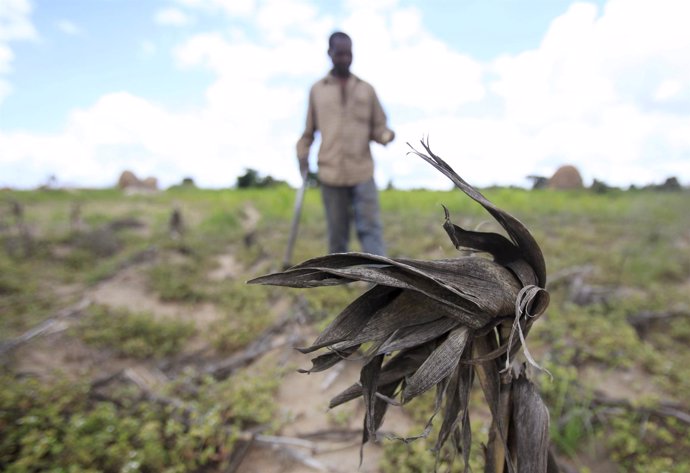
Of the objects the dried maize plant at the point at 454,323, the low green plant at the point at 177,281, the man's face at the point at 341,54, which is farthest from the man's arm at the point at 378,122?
the dried maize plant at the point at 454,323

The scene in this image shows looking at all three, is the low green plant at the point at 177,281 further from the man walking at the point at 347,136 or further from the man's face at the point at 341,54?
the man's face at the point at 341,54

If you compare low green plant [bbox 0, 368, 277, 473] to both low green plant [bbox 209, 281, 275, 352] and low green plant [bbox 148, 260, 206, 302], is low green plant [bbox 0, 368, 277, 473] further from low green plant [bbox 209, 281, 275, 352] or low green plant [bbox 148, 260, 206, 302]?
low green plant [bbox 148, 260, 206, 302]

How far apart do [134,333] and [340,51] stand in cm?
276

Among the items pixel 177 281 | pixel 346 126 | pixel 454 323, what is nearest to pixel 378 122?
pixel 346 126

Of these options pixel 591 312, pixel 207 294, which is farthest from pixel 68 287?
pixel 591 312

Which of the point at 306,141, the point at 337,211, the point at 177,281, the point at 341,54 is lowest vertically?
the point at 177,281

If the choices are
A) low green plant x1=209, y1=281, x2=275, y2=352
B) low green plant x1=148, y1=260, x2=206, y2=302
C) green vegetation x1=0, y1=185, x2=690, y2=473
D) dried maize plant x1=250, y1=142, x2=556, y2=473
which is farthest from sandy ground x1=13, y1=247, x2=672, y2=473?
dried maize plant x1=250, y1=142, x2=556, y2=473

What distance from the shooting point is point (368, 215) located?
3451mm

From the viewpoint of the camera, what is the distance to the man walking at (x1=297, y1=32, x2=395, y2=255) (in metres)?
3.28

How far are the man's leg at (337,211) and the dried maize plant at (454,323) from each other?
106 inches

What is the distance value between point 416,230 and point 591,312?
3.16 meters

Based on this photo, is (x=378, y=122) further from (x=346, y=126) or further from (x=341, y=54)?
(x=341, y=54)

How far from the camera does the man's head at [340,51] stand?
3.10 m

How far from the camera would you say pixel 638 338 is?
9.79ft
